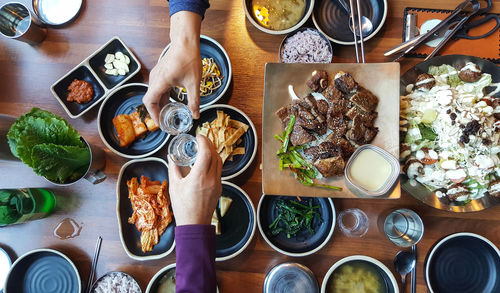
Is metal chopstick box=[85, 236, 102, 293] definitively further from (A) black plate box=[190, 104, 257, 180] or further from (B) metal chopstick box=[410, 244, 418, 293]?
(B) metal chopstick box=[410, 244, 418, 293]

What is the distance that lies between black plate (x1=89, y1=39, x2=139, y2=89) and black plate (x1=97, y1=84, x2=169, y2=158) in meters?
0.10

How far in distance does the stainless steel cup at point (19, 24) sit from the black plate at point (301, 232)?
6.52ft

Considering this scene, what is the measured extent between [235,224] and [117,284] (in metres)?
0.83

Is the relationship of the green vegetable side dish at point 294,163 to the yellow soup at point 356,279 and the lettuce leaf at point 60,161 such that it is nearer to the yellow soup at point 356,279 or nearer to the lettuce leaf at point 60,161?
the yellow soup at point 356,279

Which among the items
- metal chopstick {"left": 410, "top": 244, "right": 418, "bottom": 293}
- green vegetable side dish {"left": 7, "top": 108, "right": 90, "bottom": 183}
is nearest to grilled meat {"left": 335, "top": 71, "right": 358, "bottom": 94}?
metal chopstick {"left": 410, "top": 244, "right": 418, "bottom": 293}

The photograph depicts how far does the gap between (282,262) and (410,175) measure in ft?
3.09

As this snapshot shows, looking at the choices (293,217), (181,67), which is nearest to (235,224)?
(293,217)

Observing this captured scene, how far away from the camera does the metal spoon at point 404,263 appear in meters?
1.81

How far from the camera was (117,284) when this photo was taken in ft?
6.20

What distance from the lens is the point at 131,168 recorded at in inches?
79.0

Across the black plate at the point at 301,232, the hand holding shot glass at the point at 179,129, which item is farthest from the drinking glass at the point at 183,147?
the black plate at the point at 301,232

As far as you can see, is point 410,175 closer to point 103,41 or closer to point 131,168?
point 131,168

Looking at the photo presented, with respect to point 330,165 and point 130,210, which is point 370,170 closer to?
point 330,165

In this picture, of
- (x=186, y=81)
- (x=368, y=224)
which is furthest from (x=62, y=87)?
(x=368, y=224)
